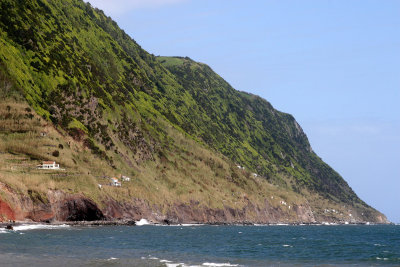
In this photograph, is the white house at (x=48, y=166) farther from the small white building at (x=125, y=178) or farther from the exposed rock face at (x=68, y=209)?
the small white building at (x=125, y=178)

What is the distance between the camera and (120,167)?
624 ft

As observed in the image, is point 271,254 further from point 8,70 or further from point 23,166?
point 8,70

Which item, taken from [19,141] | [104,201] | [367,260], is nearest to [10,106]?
[19,141]

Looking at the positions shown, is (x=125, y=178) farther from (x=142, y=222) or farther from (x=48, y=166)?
(x=48, y=166)

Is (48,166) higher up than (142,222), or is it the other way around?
(48,166)

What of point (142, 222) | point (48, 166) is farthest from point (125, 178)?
point (48, 166)

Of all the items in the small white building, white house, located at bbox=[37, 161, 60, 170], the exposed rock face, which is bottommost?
the exposed rock face

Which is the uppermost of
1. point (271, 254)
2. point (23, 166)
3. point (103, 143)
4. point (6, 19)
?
point (6, 19)

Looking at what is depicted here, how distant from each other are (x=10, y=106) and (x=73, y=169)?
29968 mm

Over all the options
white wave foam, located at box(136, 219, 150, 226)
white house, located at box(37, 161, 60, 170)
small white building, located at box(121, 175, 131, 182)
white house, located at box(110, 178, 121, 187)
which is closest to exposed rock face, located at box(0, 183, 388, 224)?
white wave foam, located at box(136, 219, 150, 226)

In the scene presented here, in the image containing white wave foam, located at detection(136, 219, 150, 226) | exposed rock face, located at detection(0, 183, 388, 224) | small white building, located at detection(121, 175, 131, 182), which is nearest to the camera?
exposed rock face, located at detection(0, 183, 388, 224)

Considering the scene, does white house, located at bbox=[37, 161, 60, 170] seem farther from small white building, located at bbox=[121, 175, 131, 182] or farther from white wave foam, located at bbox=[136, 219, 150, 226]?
small white building, located at bbox=[121, 175, 131, 182]

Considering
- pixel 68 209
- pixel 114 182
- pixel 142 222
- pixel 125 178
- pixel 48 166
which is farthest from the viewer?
pixel 125 178

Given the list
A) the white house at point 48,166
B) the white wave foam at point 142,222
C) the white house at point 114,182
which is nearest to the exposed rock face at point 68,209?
the white wave foam at point 142,222
